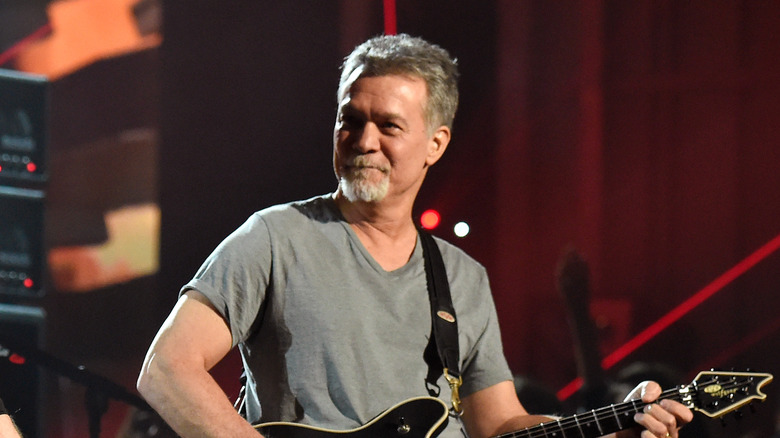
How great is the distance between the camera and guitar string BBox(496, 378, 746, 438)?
2.23 meters

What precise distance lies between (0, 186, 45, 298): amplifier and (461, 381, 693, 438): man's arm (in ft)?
6.03

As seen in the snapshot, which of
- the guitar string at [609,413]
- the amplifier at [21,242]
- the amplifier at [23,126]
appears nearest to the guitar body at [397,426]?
the guitar string at [609,413]

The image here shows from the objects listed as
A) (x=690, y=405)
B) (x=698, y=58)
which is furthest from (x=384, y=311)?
(x=698, y=58)

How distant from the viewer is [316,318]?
2.12 metres

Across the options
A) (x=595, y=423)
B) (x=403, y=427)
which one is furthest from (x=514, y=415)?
(x=403, y=427)

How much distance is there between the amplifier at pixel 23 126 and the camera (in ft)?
11.4

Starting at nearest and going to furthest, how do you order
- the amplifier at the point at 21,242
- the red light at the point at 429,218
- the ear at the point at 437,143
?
the ear at the point at 437,143, the amplifier at the point at 21,242, the red light at the point at 429,218

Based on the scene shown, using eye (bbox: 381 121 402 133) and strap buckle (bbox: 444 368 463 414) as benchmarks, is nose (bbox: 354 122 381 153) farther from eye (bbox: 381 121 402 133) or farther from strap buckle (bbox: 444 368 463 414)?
strap buckle (bbox: 444 368 463 414)

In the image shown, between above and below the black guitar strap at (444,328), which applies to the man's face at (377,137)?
above

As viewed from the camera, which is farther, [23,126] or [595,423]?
[23,126]

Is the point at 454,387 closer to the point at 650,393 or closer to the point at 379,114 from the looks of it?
the point at 650,393

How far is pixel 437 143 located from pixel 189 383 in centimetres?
93

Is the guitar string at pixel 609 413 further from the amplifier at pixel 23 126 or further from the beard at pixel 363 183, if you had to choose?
the amplifier at pixel 23 126

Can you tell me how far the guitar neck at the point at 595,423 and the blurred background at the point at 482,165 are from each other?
55.5 inches
